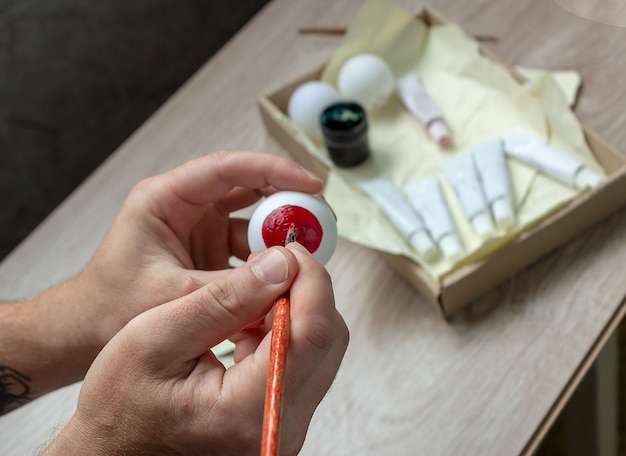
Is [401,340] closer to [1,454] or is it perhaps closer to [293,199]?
[293,199]

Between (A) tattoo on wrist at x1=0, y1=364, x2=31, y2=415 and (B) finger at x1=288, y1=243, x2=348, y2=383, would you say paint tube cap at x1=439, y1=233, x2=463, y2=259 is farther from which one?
(A) tattoo on wrist at x1=0, y1=364, x2=31, y2=415

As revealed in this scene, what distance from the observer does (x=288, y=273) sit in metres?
0.44

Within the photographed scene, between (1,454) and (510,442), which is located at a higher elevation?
(1,454)

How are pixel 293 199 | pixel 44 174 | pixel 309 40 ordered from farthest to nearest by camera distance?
1. pixel 44 174
2. pixel 309 40
3. pixel 293 199

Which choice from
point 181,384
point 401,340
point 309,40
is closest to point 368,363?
point 401,340

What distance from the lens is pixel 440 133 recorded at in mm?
818

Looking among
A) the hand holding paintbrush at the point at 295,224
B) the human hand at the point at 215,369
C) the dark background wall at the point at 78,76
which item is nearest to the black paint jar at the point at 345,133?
the hand holding paintbrush at the point at 295,224

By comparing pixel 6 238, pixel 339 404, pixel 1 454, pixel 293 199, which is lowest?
pixel 6 238

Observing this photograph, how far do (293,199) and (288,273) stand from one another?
123 millimetres

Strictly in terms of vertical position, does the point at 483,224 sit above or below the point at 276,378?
below

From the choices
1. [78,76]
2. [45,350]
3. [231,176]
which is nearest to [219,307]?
[231,176]

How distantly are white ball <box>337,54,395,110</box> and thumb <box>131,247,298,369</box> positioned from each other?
0.44 meters

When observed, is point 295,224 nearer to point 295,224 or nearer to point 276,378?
point 295,224

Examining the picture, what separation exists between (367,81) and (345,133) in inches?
3.6
